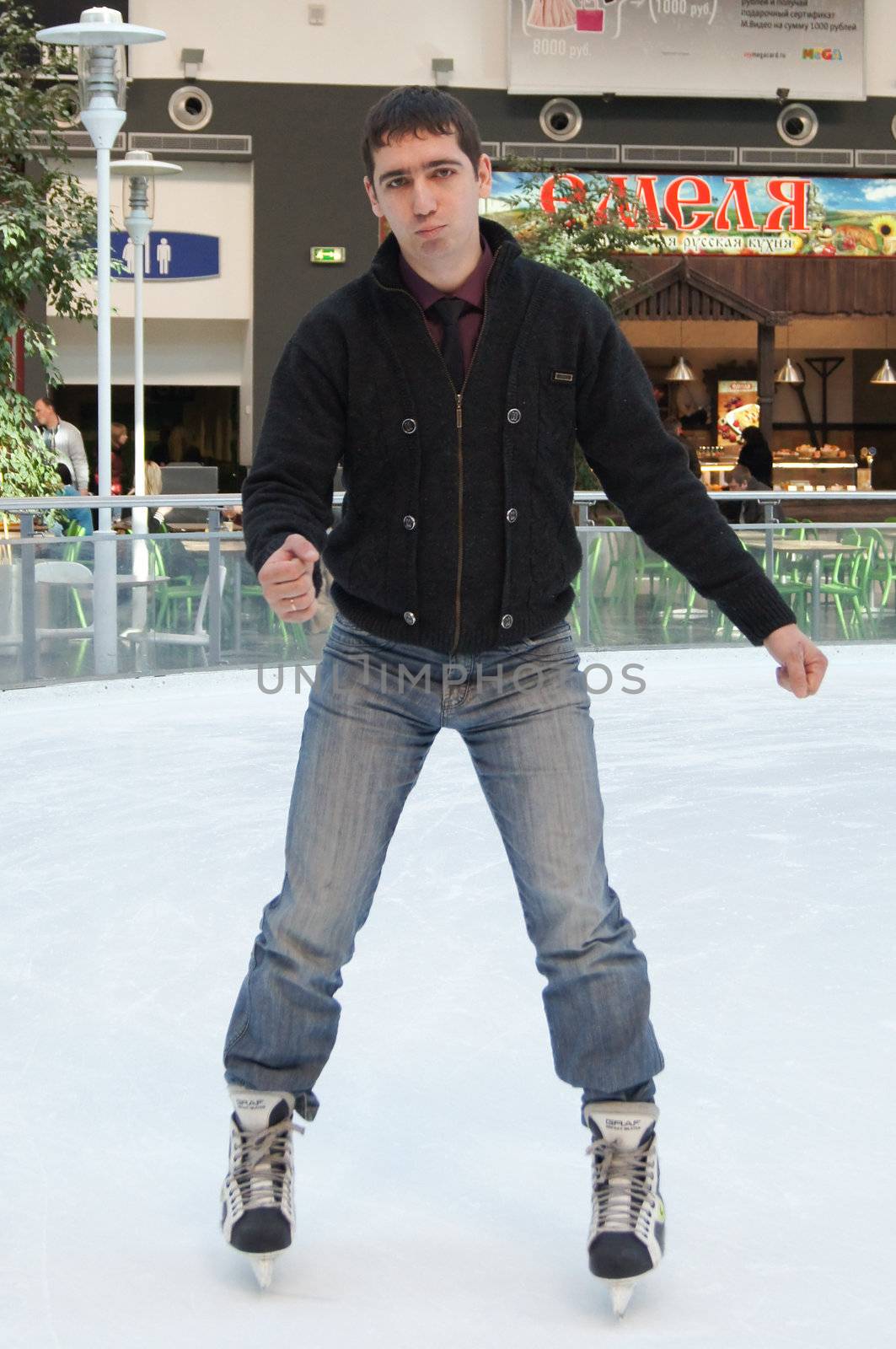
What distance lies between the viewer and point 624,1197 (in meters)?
1.83

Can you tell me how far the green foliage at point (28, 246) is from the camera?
9055 millimetres

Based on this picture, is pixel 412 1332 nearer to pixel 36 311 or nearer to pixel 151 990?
pixel 151 990

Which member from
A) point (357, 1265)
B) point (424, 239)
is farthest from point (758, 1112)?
point (424, 239)

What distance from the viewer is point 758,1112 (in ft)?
7.90

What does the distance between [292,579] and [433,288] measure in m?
0.38

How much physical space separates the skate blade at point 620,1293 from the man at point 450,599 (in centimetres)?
5

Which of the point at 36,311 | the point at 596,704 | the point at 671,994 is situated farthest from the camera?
the point at 36,311

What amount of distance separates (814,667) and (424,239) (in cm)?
58

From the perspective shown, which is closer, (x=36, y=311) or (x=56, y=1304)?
(x=56, y=1304)

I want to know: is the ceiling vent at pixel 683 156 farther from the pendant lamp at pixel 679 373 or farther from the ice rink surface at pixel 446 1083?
the ice rink surface at pixel 446 1083

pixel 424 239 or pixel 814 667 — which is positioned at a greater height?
pixel 424 239

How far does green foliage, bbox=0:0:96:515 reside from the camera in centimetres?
905

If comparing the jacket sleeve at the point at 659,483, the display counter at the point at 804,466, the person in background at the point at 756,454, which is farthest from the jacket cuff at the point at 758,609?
the display counter at the point at 804,466

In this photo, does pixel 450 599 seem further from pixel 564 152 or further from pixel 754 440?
pixel 564 152
